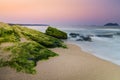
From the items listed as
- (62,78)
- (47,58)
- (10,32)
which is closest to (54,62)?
(47,58)

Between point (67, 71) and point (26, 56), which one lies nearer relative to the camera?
point (67, 71)

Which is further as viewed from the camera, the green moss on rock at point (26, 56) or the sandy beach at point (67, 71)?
the green moss on rock at point (26, 56)

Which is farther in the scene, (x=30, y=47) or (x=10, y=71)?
(x=30, y=47)

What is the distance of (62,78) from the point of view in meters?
6.38

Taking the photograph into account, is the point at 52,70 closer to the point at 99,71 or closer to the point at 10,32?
the point at 99,71

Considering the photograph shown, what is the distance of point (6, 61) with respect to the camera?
23.9ft

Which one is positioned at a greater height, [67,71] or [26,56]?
[26,56]

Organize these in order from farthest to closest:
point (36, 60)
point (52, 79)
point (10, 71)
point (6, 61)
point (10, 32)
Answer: point (10, 32)
point (36, 60)
point (6, 61)
point (10, 71)
point (52, 79)

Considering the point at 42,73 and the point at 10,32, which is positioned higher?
the point at 10,32

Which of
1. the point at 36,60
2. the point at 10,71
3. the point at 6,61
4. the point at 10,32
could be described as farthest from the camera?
the point at 10,32

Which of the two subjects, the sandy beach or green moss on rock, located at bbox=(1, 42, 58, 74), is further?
green moss on rock, located at bbox=(1, 42, 58, 74)

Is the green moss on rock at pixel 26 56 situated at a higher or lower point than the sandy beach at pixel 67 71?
higher

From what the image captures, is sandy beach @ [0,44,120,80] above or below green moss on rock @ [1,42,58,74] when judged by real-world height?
below

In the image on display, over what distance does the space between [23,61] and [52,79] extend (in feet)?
4.76
